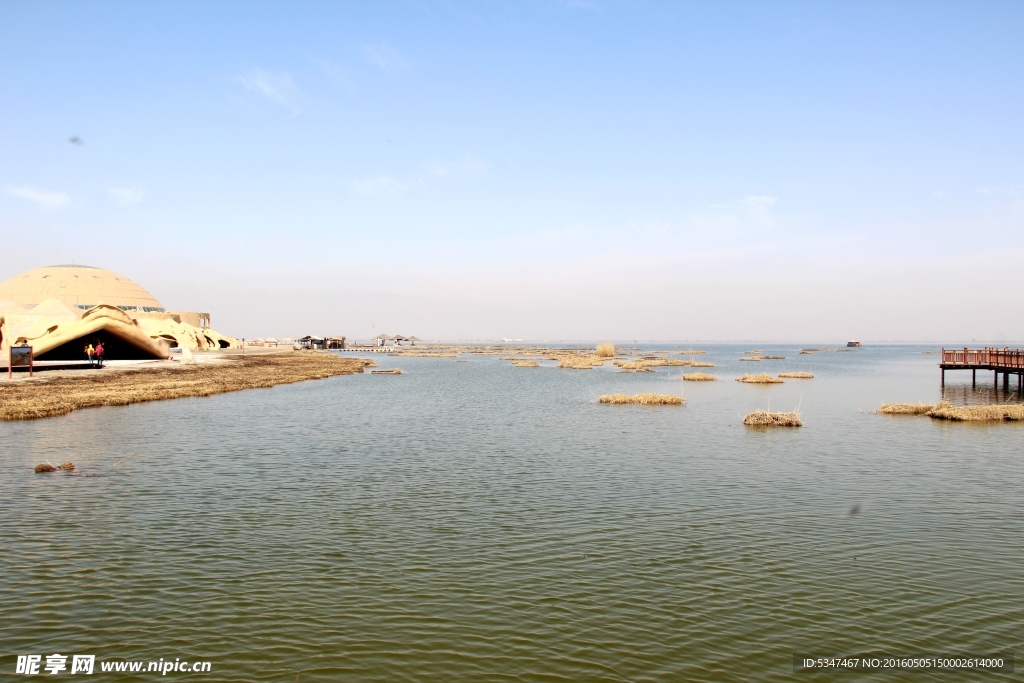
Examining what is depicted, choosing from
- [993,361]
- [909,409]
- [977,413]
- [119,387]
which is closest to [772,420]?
[909,409]

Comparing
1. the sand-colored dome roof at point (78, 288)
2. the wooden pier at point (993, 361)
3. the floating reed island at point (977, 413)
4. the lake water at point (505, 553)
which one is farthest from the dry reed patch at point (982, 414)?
the sand-colored dome roof at point (78, 288)

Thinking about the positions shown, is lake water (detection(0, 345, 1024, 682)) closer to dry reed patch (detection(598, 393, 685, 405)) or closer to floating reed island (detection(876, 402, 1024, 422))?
floating reed island (detection(876, 402, 1024, 422))

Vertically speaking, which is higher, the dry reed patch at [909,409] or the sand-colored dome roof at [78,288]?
the sand-colored dome roof at [78,288]

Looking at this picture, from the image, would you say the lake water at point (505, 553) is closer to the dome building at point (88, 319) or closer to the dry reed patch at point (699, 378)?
the dry reed patch at point (699, 378)

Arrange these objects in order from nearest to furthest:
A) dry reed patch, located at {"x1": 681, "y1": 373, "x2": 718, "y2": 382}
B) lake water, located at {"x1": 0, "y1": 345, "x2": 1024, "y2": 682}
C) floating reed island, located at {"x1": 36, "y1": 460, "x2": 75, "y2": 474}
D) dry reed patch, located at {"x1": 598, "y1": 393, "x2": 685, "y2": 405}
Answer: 1. lake water, located at {"x1": 0, "y1": 345, "x2": 1024, "y2": 682}
2. floating reed island, located at {"x1": 36, "y1": 460, "x2": 75, "y2": 474}
3. dry reed patch, located at {"x1": 598, "y1": 393, "x2": 685, "y2": 405}
4. dry reed patch, located at {"x1": 681, "y1": 373, "x2": 718, "y2": 382}

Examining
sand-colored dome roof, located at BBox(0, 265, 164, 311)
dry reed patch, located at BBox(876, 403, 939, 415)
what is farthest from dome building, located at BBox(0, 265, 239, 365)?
dry reed patch, located at BBox(876, 403, 939, 415)

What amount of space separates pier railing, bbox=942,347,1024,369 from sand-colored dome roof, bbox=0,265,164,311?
140 meters

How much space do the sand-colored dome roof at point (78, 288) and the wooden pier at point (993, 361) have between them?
5506 inches

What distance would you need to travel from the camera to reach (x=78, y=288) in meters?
139

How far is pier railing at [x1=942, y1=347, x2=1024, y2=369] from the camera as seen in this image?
5262 cm

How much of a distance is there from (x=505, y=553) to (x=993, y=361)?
5760cm

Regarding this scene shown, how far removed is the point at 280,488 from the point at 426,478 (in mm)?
3933

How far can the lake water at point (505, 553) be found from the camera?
8867 mm

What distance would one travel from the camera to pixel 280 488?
58.2ft
